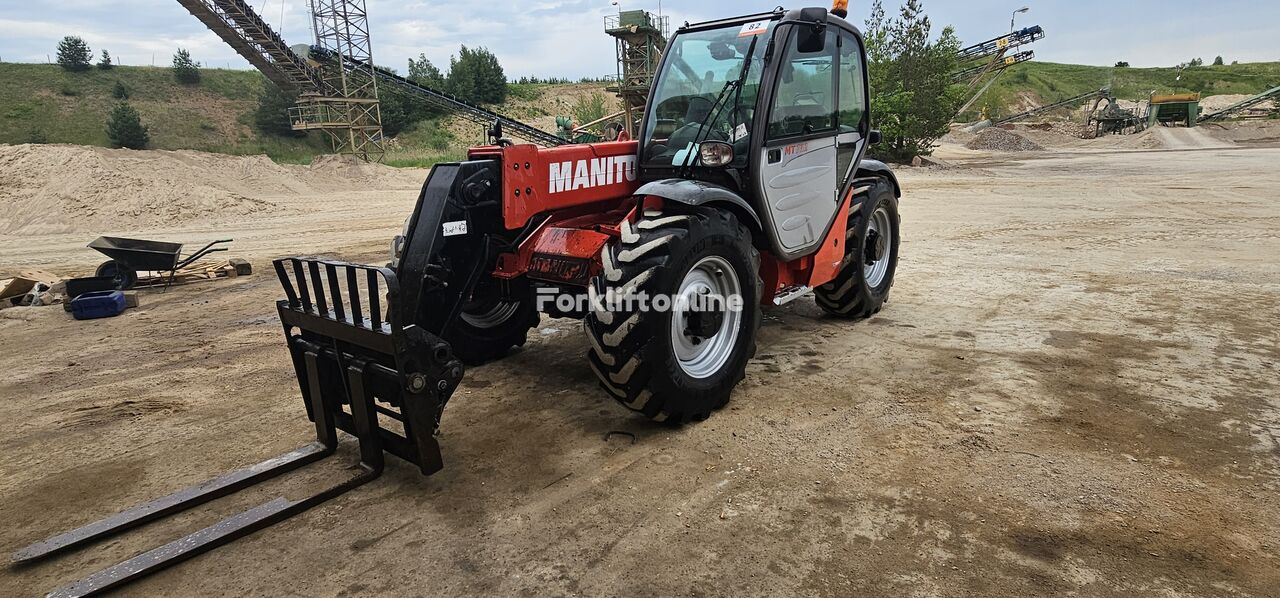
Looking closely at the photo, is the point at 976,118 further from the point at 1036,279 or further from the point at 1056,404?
the point at 1056,404

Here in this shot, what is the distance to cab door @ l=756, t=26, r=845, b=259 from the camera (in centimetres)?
466

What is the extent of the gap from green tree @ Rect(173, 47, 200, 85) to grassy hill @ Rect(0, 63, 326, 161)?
0.45 m

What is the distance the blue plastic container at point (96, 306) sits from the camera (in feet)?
23.3

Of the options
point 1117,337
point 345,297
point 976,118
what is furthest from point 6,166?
point 976,118

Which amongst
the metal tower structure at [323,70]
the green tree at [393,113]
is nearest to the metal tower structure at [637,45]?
the metal tower structure at [323,70]

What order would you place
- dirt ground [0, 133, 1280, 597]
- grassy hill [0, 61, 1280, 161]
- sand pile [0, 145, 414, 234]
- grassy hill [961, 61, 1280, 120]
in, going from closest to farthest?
dirt ground [0, 133, 1280, 597], sand pile [0, 145, 414, 234], grassy hill [0, 61, 1280, 161], grassy hill [961, 61, 1280, 120]

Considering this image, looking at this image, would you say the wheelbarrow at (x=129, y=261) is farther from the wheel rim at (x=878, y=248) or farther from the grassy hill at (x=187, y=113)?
the grassy hill at (x=187, y=113)

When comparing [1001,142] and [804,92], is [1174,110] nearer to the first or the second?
[1001,142]

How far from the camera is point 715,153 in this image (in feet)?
14.8

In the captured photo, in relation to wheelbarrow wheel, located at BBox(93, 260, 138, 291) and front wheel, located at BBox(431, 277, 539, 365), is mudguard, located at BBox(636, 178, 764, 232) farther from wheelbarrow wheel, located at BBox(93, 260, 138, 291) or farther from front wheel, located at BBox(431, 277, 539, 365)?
wheelbarrow wheel, located at BBox(93, 260, 138, 291)

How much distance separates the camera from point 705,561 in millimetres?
2832

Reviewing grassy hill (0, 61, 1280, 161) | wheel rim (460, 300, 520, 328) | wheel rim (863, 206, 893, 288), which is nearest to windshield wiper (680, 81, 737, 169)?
wheel rim (460, 300, 520, 328)

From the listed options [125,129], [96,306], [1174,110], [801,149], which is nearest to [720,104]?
[801,149]

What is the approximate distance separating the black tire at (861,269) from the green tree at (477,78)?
4373 centimetres
